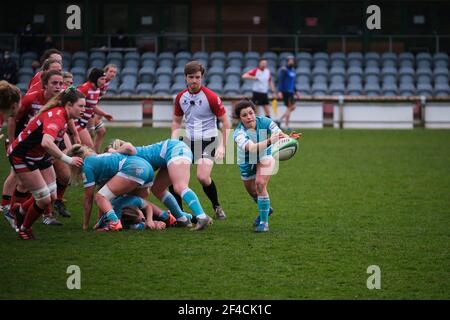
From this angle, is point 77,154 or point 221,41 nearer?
point 77,154

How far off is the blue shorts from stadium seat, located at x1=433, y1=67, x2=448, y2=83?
1884cm

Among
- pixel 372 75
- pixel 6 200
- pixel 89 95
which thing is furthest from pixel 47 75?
pixel 372 75

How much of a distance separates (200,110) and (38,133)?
2.43m

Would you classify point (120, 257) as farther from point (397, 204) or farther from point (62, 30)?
point (62, 30)

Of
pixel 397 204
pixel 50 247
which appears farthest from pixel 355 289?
pixel 397 204

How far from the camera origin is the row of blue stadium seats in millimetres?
28125

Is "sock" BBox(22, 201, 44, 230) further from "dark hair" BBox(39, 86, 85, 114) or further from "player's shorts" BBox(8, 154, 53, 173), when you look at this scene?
"dark hair" BBox(39, 86, 85, 114)

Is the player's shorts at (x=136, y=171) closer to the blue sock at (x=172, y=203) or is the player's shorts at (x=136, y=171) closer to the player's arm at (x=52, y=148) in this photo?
the blue sock at (x=172, y=203)

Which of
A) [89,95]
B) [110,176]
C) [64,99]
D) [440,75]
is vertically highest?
[440,75]

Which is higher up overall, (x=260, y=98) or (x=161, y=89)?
(x=161, y=89)

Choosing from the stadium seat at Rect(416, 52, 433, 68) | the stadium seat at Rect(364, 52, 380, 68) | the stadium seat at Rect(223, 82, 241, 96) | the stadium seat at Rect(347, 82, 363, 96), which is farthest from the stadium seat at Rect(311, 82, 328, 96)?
the stadium seat at Rect(416, 52, 433, 68)

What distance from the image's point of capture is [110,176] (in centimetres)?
1008

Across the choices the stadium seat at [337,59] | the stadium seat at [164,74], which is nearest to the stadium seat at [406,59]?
the stadium seat at [337,59]

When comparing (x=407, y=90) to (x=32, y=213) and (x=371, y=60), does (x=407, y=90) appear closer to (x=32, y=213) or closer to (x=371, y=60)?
(x=371, y=60)
